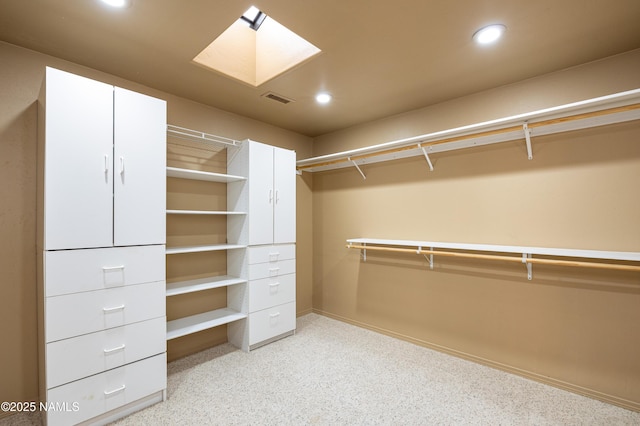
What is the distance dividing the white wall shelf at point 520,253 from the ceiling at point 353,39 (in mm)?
1433

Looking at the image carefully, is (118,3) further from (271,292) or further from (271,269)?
(271,292)

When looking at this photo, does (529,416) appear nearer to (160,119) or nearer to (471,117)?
(471,117)

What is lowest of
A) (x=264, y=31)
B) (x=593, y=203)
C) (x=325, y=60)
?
(x=593, y=203)

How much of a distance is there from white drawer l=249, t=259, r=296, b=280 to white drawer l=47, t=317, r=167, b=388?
95 cm

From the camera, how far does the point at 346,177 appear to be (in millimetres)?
3764

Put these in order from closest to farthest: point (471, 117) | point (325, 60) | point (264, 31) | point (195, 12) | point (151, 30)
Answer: point (195, 12)
point (151, 30)
point (325, 60)
point (264, 31)
point (471, 117)

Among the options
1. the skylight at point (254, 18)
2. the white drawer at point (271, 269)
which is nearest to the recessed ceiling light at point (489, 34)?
the skylight at point (254, 18)

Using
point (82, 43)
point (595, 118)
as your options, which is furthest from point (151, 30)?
point (595, 118)

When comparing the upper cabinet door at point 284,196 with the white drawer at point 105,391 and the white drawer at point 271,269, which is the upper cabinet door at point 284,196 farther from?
the white drawer at point 105,391

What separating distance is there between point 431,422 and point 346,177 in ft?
8.75

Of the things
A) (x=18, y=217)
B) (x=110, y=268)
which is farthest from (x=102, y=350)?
(x=18, y=217)

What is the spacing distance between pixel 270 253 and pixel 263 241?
0.16 metres

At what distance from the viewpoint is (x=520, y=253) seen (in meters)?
2.47

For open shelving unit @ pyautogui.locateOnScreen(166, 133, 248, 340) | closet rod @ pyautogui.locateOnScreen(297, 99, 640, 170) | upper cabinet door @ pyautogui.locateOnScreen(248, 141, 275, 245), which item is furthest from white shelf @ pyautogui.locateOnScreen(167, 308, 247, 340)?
closet rod @ pyautogui.locateOnScreen(297, 99, 640, 170)
